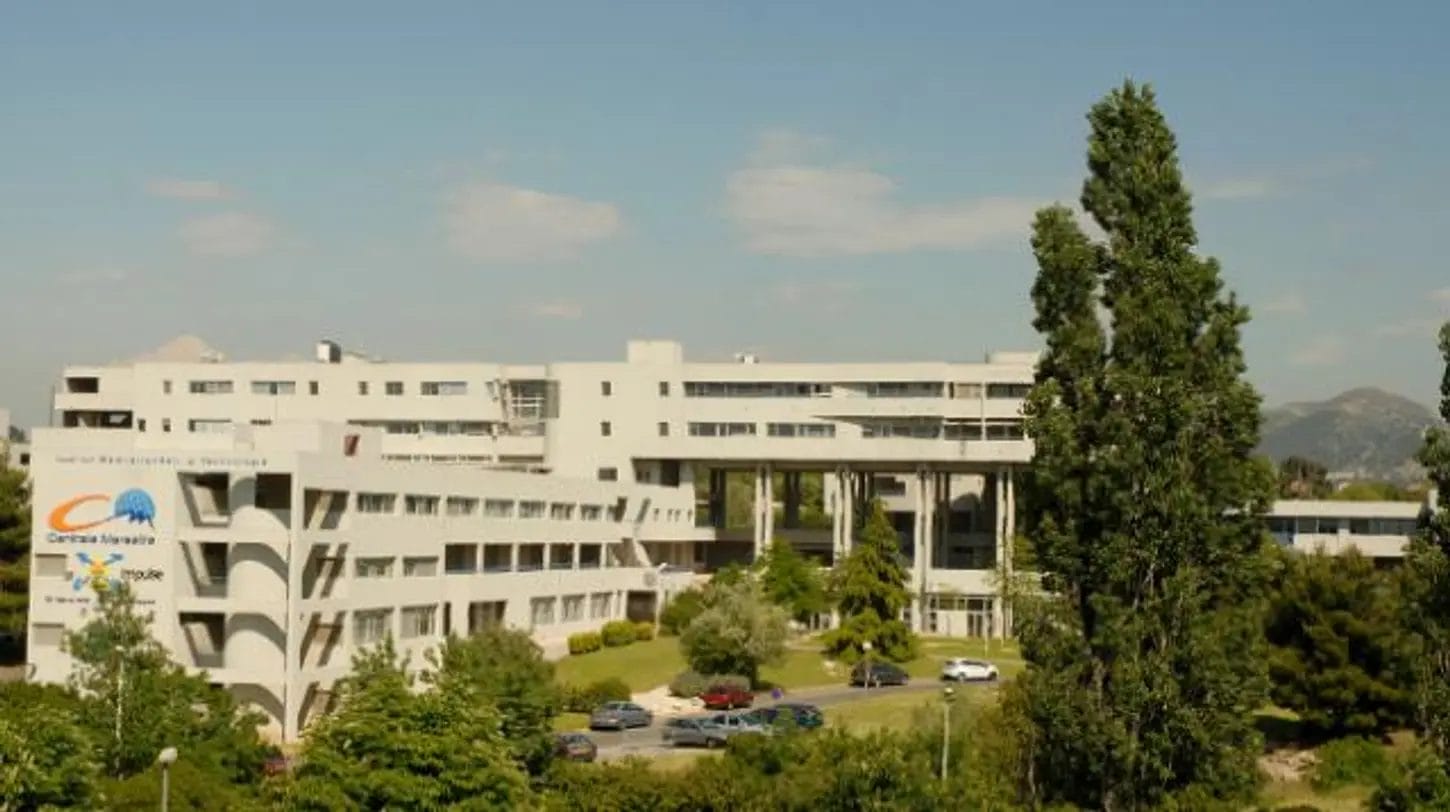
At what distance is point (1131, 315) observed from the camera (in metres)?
37.4

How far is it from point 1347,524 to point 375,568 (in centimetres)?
6064

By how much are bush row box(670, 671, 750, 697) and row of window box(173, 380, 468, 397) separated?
3740 centimetres

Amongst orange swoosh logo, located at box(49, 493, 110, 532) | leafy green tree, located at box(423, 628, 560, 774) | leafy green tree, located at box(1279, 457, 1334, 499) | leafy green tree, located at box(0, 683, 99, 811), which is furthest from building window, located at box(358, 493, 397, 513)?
leafy green tree, located at box(1279, 457, 1334, 499)

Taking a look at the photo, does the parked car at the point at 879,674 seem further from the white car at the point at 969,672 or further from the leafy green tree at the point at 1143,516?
the leafy green tree at the point at 1143,516

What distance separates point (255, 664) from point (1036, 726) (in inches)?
1288

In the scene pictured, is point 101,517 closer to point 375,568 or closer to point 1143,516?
point 375,568

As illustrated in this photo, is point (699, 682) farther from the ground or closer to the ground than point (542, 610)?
closer to the ground

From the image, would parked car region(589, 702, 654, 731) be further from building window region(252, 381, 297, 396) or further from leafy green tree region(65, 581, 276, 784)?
building window region(252, 381, 297, 396)

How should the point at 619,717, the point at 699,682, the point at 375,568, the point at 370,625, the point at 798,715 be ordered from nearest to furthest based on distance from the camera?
the point at 798,715 → the point at 619,717 → the point at 370,625 → the point at 375,568 → the point at 699,682

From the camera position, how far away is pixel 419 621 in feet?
237

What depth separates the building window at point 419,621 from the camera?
70.9m

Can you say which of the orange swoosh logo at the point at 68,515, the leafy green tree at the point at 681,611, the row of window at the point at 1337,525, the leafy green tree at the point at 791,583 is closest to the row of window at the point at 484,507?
the leafy green tree at the point at 681,611

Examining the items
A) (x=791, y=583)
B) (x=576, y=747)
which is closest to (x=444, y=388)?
(x=791, y=583)

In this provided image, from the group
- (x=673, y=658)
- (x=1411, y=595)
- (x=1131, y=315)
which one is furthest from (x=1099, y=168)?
(x=673, y=658)
